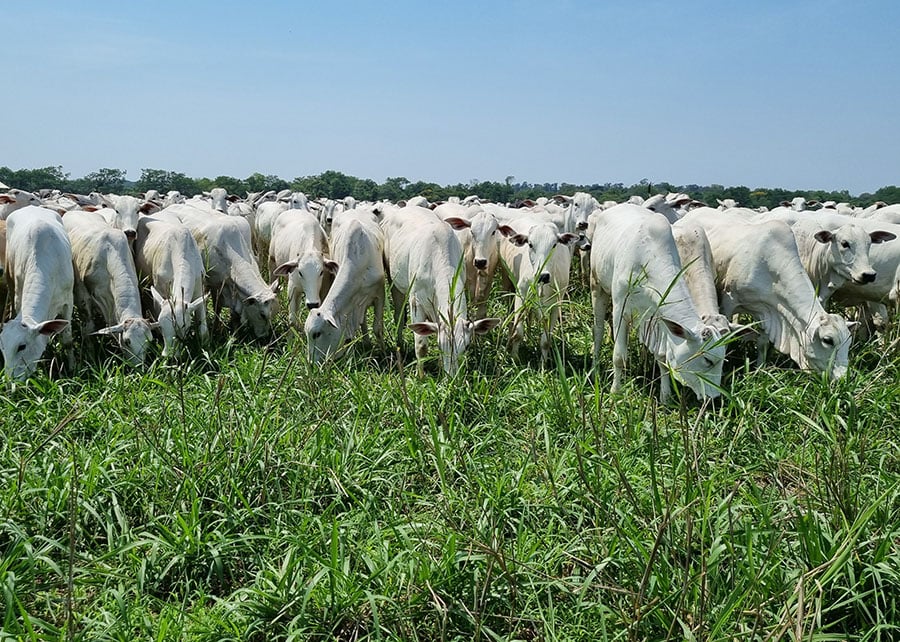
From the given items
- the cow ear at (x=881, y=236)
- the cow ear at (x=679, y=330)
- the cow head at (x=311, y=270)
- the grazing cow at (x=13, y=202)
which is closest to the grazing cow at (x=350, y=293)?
the cow head at (x=311, y=270)

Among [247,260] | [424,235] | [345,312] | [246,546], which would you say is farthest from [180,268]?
[246,546]

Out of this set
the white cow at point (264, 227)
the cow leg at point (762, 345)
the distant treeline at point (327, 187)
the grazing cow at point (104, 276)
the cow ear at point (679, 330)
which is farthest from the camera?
the distant treeline at point (327, 187)

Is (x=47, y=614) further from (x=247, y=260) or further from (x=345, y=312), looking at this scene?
(x=247, y=260)

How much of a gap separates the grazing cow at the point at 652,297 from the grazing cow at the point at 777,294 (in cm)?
84

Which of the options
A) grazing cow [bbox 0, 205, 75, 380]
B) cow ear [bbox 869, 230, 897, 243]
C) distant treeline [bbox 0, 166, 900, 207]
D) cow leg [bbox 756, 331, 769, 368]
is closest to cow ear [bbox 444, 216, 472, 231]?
cow leg [bbox 756, 331, 769, 368]

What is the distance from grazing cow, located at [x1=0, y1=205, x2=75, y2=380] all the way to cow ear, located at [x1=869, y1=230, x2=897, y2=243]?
25.2 ft

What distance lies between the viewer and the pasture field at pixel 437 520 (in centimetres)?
283

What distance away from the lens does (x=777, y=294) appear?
253 inches

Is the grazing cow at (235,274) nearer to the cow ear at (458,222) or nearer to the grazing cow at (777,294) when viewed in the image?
the cow ear at (458,222)

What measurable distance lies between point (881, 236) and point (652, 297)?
3.45 metres

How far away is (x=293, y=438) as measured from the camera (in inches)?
168

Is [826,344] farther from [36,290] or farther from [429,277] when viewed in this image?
[36,290]

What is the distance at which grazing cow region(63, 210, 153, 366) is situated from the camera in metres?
6.86

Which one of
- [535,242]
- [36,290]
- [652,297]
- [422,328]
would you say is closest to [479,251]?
[535,242]
